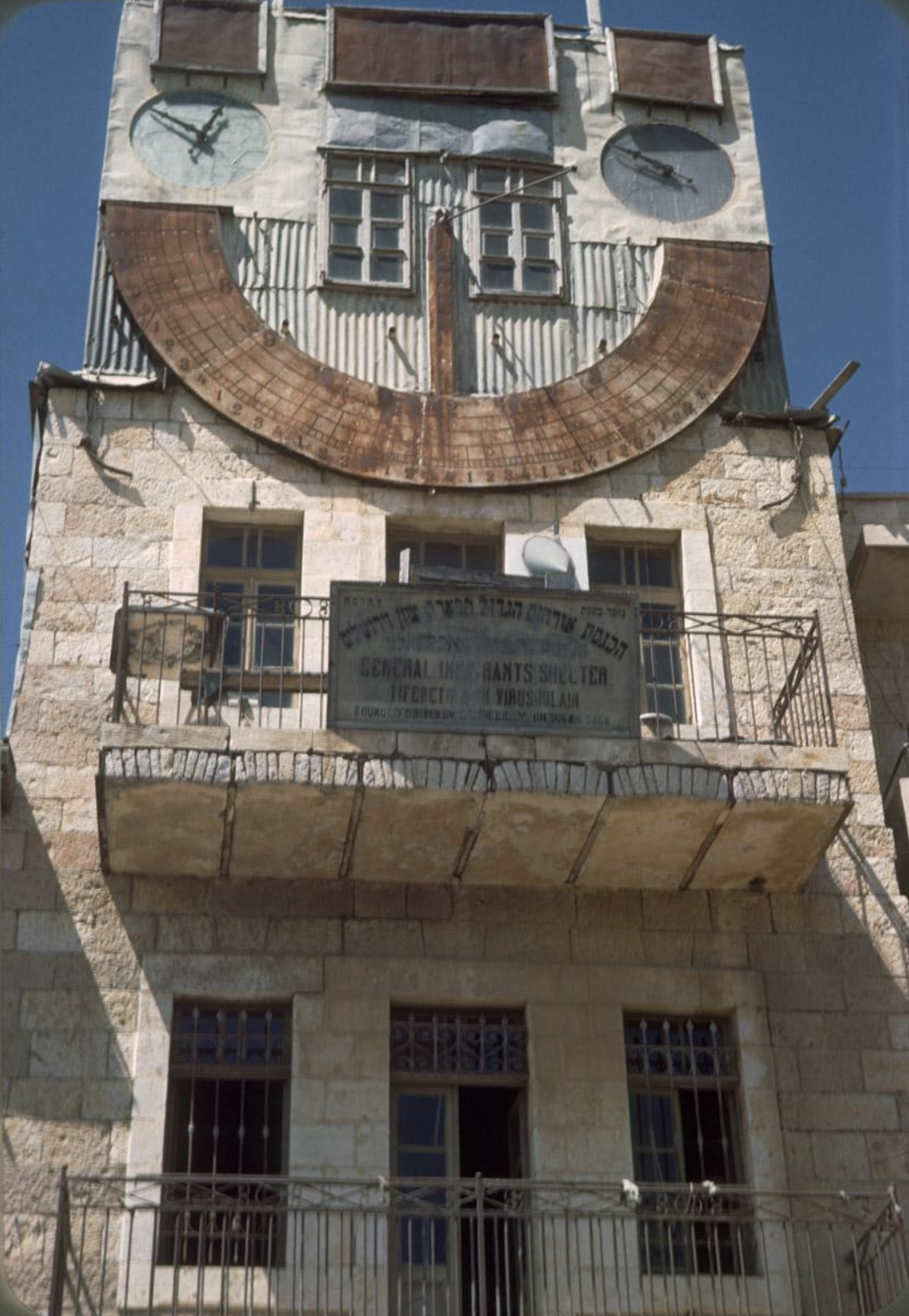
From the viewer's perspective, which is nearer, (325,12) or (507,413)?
(507,413)

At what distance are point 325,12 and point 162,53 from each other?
1371 millimetres

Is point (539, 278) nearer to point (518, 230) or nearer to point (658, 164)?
point (518, 230)

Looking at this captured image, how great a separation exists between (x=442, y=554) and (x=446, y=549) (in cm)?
5

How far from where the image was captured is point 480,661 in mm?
11727

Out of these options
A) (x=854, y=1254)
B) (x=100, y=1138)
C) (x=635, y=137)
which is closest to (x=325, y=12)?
(x=635, y=137)

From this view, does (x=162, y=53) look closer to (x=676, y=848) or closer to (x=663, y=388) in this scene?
(x=663, y=388)

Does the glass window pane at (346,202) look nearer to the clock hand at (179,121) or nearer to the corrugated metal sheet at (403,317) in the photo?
the corrugated metal sheet at (403,317)

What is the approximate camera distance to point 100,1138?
11.0 m

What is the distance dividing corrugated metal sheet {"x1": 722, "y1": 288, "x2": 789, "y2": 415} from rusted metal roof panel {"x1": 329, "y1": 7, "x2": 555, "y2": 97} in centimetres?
280

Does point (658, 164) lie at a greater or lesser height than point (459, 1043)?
greater

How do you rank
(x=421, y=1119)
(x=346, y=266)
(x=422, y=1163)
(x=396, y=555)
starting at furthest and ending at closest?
(x=346, y=266), (x=396, y=555), (x=421, y=1119), (x=422, y=1163)

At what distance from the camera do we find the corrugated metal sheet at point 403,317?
14.1m

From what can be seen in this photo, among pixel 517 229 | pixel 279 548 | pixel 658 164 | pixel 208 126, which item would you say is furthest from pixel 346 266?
pixel 658 164

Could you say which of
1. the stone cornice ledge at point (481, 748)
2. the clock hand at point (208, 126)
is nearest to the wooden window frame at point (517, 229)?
the clock hand at point (208, 126)
